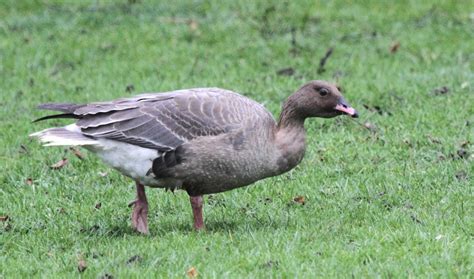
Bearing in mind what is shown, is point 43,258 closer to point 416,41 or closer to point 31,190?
point 31,190

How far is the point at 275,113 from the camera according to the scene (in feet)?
32.1

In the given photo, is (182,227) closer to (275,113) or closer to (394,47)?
(275,113)

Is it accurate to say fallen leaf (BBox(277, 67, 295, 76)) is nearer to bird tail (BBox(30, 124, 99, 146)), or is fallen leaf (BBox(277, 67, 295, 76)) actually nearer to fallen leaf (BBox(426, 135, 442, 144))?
fallen leaf (BBox(426, 135, 442, 144))

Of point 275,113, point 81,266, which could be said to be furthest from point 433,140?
point 81,266

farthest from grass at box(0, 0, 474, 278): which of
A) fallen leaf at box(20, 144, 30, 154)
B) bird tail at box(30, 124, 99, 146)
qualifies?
bird tail at box(30, 124, 99, 146)

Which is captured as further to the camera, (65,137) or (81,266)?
(65,137)

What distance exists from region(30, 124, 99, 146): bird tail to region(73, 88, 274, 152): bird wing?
→ 0.05 m

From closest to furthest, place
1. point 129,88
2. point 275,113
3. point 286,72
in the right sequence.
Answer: point 275,113 → point 129,88 → point 286,72

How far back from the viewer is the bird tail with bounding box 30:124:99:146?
21.6 ft

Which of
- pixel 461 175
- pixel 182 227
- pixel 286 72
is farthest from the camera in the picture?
pixel 286 72

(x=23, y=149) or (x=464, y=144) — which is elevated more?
(x=23, y=149)

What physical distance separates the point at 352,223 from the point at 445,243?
35.6 inches

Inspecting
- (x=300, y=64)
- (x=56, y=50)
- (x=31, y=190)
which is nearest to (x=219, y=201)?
(x=31, y=190)

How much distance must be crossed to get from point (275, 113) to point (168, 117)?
315 centimetres
